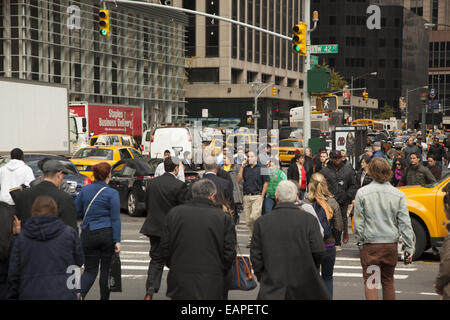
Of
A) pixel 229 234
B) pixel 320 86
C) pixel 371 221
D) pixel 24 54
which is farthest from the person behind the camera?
pixel 24 54

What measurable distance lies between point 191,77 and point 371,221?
7045 cm

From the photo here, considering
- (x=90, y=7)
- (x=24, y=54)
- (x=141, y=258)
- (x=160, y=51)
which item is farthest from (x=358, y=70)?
(x=141, y=258)

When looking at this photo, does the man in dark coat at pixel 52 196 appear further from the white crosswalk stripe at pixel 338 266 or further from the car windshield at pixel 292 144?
the car windshield at pixel 292 144

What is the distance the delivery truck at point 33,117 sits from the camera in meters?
22.6

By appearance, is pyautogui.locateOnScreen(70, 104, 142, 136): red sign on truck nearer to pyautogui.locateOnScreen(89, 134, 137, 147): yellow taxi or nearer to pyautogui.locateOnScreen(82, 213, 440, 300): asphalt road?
pyautogui.locateOnScreen(89, 134, 137, 147): yellow taxi

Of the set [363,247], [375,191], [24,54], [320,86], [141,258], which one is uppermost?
[24,54]

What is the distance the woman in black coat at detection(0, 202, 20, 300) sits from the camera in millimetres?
5637

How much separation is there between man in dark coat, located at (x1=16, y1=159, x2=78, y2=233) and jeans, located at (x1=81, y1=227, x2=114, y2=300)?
0.31m

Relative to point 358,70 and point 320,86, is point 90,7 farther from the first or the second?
point 358,70

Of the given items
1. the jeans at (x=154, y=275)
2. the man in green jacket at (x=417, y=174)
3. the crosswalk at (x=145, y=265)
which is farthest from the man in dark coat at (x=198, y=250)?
the man in green jacket at (x=417, y=174)

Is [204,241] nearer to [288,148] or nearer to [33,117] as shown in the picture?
[33,117]

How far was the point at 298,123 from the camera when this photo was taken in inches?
2061

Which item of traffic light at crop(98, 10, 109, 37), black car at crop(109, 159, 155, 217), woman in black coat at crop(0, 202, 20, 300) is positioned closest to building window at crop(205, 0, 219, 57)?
traffic light at crop(98, 10, 109, 37)

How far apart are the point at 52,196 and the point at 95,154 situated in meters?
15.4
